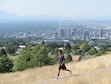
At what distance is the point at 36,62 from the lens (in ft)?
142

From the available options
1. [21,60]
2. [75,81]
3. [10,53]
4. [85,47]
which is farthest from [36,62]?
[10,53]

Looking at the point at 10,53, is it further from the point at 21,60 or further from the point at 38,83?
the point at 38,83

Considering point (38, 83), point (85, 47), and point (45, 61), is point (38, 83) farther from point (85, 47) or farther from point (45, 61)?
point (85, 47)

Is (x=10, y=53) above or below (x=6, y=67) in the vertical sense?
below

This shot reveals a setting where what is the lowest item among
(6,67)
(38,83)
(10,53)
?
(10,53)

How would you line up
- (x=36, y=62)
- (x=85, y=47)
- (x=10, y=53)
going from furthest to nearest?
(x=10, y=53) → (x=85, y=47) → (x=36, y=62)

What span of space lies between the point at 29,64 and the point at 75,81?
34.1m

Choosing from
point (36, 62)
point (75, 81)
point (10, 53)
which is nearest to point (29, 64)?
point (36, 62)

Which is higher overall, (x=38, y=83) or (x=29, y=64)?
(x=38, y=83)

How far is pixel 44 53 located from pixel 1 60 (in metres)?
6.49

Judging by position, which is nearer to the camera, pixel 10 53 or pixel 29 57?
pixel 29 57

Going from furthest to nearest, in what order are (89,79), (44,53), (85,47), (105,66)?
(85,47) → (44,53) → (105,66) → (89,79)

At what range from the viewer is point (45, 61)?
4553 centimetres

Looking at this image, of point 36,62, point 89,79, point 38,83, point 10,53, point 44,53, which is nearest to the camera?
point 89,79
